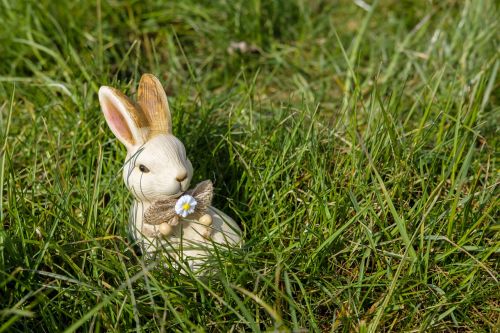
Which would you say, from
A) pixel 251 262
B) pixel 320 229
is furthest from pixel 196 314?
pixel 320 229

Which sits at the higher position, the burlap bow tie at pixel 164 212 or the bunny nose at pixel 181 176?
the bunny nose at pixel 181 176

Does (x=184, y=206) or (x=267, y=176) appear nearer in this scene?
(x=184, y=206)

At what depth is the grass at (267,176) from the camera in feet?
6.50

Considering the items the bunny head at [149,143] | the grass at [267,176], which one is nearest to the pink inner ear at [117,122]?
the bunny head at [149,143]

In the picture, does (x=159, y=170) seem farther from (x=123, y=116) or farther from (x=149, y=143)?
(x=123, y=116)

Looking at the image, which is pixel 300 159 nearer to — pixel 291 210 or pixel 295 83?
pixel 291 210

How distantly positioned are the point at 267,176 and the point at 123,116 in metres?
0.62

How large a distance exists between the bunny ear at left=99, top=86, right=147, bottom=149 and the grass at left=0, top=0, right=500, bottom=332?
0.57 feet

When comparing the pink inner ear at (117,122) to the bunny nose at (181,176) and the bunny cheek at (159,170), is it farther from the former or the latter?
the bunny nose at (181,176)

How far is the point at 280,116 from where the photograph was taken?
2.56 meters

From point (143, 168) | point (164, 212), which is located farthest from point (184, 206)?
point (143, 168)

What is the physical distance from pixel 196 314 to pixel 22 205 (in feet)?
2.22

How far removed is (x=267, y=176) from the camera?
2342mm

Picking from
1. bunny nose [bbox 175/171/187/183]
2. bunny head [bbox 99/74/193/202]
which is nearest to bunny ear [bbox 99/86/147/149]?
bunny head [bbox 99/74/193/202]
